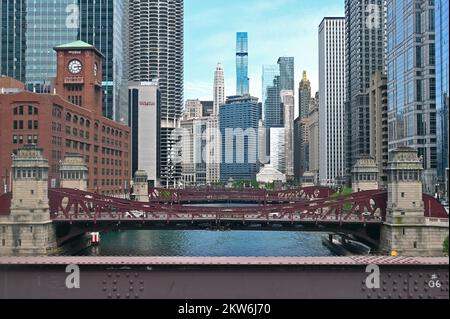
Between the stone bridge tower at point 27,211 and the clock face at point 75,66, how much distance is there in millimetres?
64450

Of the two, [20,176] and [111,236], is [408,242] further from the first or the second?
[111,236]

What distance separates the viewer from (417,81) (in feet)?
452

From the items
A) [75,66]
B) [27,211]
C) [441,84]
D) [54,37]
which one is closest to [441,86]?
[441,84]

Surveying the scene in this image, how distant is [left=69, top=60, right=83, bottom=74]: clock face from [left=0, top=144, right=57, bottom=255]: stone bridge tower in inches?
2537

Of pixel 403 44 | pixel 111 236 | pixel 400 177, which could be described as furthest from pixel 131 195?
pixel 400 177

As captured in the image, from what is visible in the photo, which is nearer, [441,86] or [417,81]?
[441,86]

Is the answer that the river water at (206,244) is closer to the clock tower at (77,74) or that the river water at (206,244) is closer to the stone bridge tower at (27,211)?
the stone bridge tower at (27,211)

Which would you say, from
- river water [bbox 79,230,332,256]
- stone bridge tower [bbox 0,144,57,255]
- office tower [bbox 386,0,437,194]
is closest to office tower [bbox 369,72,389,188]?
office tower [bbox 386,0,437,194]

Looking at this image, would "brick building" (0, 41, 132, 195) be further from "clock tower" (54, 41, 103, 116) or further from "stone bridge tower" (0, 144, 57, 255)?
"stone bridge tower" (0, 144, 57, 255)

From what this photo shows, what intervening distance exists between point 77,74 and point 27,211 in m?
67.9

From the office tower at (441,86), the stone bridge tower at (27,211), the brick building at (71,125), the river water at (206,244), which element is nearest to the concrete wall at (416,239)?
the river water at (206,244)

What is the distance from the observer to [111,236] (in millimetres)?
101812

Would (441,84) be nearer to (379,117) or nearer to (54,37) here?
(379,117)

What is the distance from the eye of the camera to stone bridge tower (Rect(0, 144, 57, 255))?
6638cm
